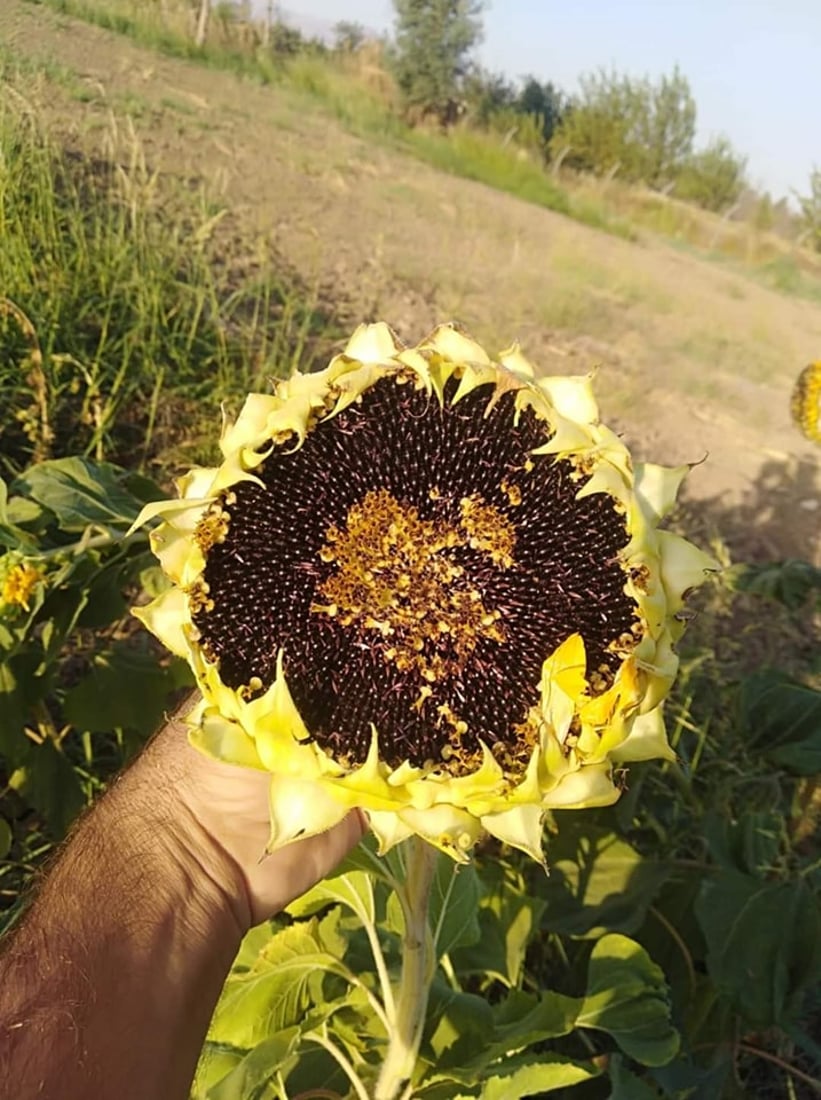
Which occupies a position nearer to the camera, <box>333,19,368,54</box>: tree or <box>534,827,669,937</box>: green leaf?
<box>534,827,669,937</box>: green leaf

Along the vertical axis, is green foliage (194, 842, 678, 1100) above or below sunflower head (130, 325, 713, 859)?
below

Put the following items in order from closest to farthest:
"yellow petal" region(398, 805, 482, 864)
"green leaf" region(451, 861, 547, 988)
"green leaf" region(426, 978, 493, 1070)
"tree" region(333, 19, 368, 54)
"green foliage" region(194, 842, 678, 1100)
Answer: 1. "yellow petal" region(398, 805, 482, 864)
2. "green foliage" region(194, 842, 678, 1100)
3. "green leaf" region(426, 978, 493, 1070)
4. "green leaf" region(451, 861, 547, 988)
5. "tree" region(333, 19, 368, 54)

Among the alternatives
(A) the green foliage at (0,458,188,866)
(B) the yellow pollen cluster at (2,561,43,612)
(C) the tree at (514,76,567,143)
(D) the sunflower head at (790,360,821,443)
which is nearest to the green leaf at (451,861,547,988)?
(A) the green foliage at (0,458,188,866)

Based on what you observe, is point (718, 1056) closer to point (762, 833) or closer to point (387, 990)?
point (762, 833)

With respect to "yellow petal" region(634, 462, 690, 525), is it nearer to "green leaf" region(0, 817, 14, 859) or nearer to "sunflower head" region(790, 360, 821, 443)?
"green leaf" region(0, 817, 14, 859)

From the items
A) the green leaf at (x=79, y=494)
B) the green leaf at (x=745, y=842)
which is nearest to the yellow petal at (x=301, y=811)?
the green leaf at (x=79, y=494)

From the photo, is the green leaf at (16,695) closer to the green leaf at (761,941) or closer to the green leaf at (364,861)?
the green leaf at (364,861)

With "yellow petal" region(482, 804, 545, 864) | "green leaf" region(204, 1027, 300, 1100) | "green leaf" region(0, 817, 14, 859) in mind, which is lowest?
"green leaf" region(0, 817, 14, 859)

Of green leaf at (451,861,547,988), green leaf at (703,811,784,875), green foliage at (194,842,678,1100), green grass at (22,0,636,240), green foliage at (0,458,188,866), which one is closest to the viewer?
green foliage at (194,842,678,1100)
